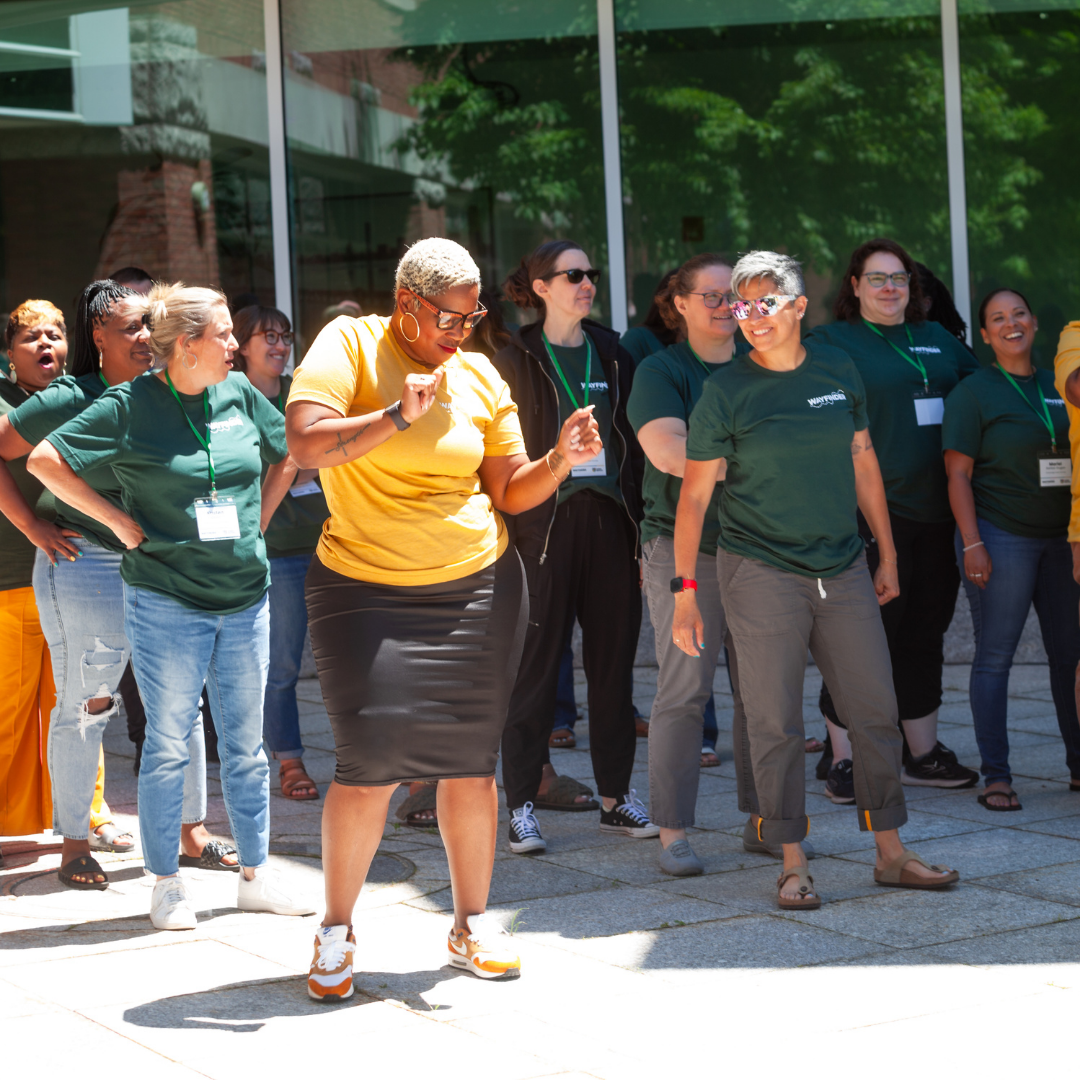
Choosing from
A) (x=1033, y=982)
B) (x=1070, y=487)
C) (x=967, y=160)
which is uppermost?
(x=967, y=160)

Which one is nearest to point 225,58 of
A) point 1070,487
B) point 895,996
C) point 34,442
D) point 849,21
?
point 849,21

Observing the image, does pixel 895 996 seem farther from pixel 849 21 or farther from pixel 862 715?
pixel 849 21

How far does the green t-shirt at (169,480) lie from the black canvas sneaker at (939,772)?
118 inches

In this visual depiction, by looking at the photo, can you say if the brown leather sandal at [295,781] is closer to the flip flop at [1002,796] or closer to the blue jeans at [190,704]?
the blue jeans at [190,704]

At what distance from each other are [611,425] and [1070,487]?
1884mm

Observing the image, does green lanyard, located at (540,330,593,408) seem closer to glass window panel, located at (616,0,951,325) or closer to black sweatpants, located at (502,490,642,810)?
black sweatpants, located at (502,490,642,810)

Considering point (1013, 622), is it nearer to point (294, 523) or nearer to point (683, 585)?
point (683, 585)

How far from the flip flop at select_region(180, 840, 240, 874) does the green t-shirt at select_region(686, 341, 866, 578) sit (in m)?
2.12

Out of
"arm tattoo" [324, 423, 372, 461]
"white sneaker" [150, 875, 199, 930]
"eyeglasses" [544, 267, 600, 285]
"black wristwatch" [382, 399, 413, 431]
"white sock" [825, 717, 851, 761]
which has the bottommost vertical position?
"white sneaker" [150, 875, 199, 930]

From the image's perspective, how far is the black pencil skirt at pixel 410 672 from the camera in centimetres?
365

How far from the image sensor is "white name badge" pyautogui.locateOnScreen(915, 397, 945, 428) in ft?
19.1

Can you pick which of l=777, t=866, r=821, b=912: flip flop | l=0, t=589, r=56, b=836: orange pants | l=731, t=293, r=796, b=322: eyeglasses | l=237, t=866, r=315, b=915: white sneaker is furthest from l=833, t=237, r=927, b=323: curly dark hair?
l=0, t=589, r=56, b=836: orange pants

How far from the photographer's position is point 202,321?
4391 mm

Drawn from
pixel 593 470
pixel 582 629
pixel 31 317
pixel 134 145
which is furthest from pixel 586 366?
pixel 134 145
